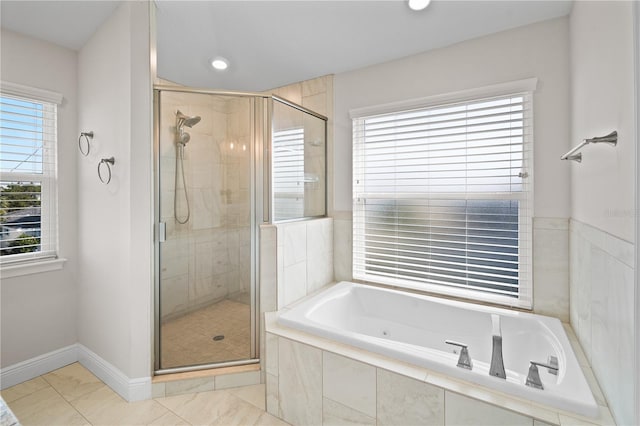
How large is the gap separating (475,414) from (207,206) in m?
1.84

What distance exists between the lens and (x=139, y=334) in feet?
6.22

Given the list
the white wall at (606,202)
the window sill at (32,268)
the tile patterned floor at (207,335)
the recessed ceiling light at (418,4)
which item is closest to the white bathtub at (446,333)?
the white wall at (606,202)

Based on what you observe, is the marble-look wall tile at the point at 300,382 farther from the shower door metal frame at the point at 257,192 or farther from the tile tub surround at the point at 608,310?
the tile tub surround at the point at 608,310

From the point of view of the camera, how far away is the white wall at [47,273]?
206 centimetres

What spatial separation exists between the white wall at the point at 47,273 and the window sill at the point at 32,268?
1.4 inches

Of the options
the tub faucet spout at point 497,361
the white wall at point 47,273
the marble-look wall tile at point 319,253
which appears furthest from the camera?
the marble-look wall tile at point 319,253

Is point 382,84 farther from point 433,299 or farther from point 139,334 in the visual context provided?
point 139,334

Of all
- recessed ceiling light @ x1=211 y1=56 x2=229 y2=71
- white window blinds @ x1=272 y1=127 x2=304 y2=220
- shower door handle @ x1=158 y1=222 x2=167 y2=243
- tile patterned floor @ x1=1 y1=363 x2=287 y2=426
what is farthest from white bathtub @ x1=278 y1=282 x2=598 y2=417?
recessed ceiling light @ x1=211 y1=56 x2=229 y2=71

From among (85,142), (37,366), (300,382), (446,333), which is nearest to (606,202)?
(446,333)

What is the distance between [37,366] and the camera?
2158 mm

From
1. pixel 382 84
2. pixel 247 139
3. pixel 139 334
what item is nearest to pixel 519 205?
pixel 382 84

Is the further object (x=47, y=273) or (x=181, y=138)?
(x=47, y=273)

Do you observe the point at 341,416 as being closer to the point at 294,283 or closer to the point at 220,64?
the point at 294,283

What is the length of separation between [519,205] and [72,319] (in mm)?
3382
